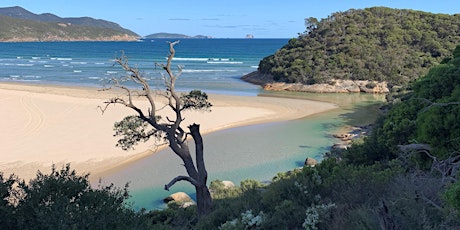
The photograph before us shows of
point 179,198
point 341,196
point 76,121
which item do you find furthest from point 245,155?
point 76,121

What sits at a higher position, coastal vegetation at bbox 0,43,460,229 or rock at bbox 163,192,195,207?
coastal vegetation at bbox 0,43,460,229

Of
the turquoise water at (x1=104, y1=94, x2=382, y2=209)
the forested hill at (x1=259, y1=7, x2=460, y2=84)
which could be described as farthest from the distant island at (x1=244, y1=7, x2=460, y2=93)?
the turquoise water at (x1=104, y1=94, x2=382, y2=209)

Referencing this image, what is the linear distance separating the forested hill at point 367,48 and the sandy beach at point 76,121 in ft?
42.2

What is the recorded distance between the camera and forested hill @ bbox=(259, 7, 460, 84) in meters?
50.0

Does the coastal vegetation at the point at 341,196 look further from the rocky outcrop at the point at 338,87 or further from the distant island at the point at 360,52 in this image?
the distant island at the point at 360,52

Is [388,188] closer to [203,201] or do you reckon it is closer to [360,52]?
[203,201]

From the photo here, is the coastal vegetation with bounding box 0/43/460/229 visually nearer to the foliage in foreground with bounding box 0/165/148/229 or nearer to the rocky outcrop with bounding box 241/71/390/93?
the foliage in foreground with bounding box 0/165/148/229

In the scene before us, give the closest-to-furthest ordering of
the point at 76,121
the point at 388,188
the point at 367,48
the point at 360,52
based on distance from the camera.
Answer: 1. the point at 388,188
2. the point at 76,121
3. the point at 360,52
4. the point at 367,48

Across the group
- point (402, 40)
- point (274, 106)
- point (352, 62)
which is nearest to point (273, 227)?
point (274, 106)

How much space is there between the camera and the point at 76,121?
88.8 ft

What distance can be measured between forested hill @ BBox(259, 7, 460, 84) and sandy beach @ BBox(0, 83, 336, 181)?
1286cm

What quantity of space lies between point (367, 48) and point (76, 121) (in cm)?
4088

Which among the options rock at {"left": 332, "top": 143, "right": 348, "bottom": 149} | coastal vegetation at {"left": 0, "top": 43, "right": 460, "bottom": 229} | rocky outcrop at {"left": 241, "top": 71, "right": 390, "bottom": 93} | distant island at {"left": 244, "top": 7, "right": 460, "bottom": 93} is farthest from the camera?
distant island at {"left": 244, "top": 7, "right": 460, "bottom": 93}

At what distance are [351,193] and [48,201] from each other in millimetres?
5596
